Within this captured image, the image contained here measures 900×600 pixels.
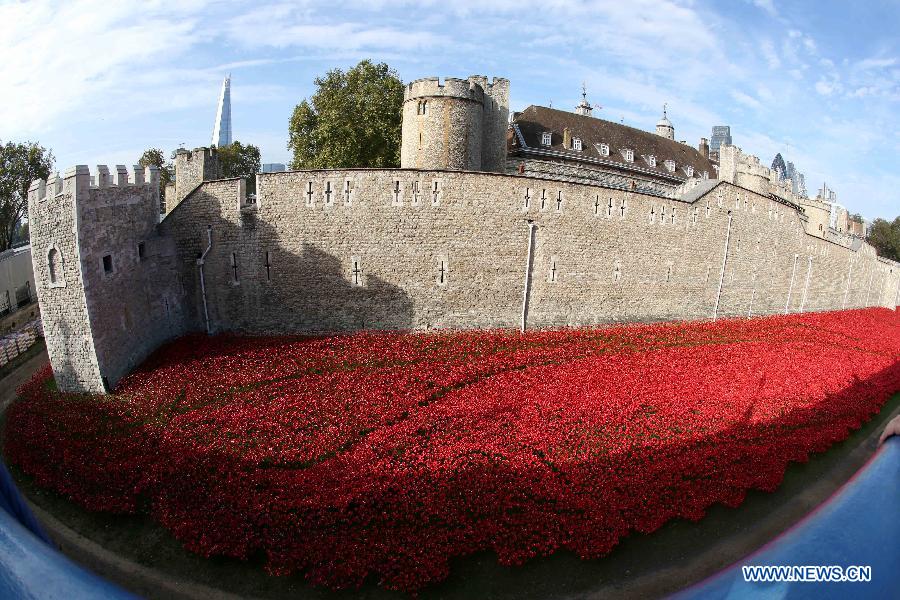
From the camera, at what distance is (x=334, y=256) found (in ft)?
67.3

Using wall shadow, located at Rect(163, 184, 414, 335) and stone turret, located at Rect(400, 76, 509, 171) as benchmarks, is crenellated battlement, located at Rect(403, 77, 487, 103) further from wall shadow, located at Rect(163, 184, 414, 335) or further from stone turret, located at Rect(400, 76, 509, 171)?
wall shadow, located at Rect(163, 184, 414, 335)

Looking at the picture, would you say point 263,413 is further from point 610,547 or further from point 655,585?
point 655,585

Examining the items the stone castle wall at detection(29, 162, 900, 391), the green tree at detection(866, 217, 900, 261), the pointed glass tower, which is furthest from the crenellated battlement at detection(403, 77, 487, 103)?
the pointed glass tower

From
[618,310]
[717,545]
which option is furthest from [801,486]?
[618,310]

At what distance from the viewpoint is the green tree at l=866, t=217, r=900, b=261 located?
232 ft

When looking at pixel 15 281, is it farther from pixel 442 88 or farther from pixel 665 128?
pixel 665 128

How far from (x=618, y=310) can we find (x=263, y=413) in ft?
51.9

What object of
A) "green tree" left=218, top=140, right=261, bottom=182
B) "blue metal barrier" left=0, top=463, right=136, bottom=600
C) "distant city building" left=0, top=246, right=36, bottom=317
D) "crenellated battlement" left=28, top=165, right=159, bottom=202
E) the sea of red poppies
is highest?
"green tree" left=218, top=140, right=261, bottom=182

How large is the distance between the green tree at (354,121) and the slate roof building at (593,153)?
299 inches

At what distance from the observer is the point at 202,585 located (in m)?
9.84

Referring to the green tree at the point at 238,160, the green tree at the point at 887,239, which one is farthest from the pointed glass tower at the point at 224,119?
the green tree at the point at 887,239

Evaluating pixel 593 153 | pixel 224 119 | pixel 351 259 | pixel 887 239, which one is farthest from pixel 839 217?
pixel 224 119

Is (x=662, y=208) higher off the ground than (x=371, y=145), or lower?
lower

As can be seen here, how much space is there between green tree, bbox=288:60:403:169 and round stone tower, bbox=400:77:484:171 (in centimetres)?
838
